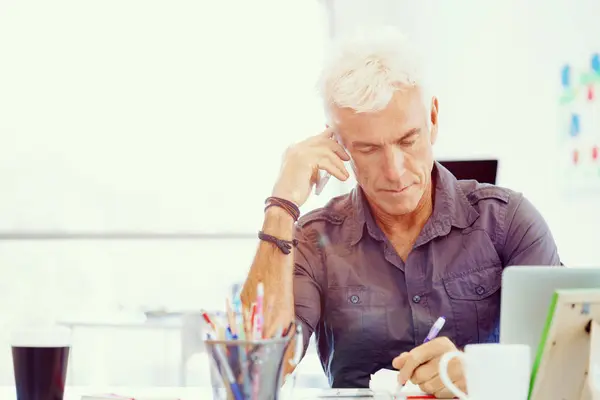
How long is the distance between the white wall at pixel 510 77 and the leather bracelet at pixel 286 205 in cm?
218

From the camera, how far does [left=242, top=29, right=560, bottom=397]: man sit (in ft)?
5.53

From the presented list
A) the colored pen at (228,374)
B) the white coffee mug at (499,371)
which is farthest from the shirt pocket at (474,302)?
the colored pen at (228,374)

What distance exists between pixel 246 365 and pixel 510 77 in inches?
120

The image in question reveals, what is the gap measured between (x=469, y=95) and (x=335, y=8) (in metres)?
0.74

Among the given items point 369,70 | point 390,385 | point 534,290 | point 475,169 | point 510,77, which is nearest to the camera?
point 534,290

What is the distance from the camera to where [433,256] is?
1.74 metres

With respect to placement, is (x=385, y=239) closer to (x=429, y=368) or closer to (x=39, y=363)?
(x=429, y=368)

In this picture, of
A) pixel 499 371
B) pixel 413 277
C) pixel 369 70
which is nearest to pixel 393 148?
pixel 369 70

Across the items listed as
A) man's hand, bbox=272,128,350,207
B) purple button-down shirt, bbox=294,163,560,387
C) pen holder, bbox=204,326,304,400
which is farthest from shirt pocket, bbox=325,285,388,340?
pen holder, bbox=204,326,304,400

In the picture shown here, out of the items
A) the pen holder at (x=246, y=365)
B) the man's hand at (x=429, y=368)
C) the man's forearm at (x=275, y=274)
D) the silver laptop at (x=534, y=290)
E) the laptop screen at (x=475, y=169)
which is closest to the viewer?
the pen holder at (x=246, y=365)

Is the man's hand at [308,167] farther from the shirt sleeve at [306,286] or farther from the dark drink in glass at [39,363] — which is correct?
the dark drink in glass at [39,363]

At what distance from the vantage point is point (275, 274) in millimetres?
1680

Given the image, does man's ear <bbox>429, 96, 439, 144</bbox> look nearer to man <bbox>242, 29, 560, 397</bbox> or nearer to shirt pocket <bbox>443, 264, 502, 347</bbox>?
man <bbox>242, 29, 560, 397</bbox>

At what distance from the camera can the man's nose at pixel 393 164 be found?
168 cm
